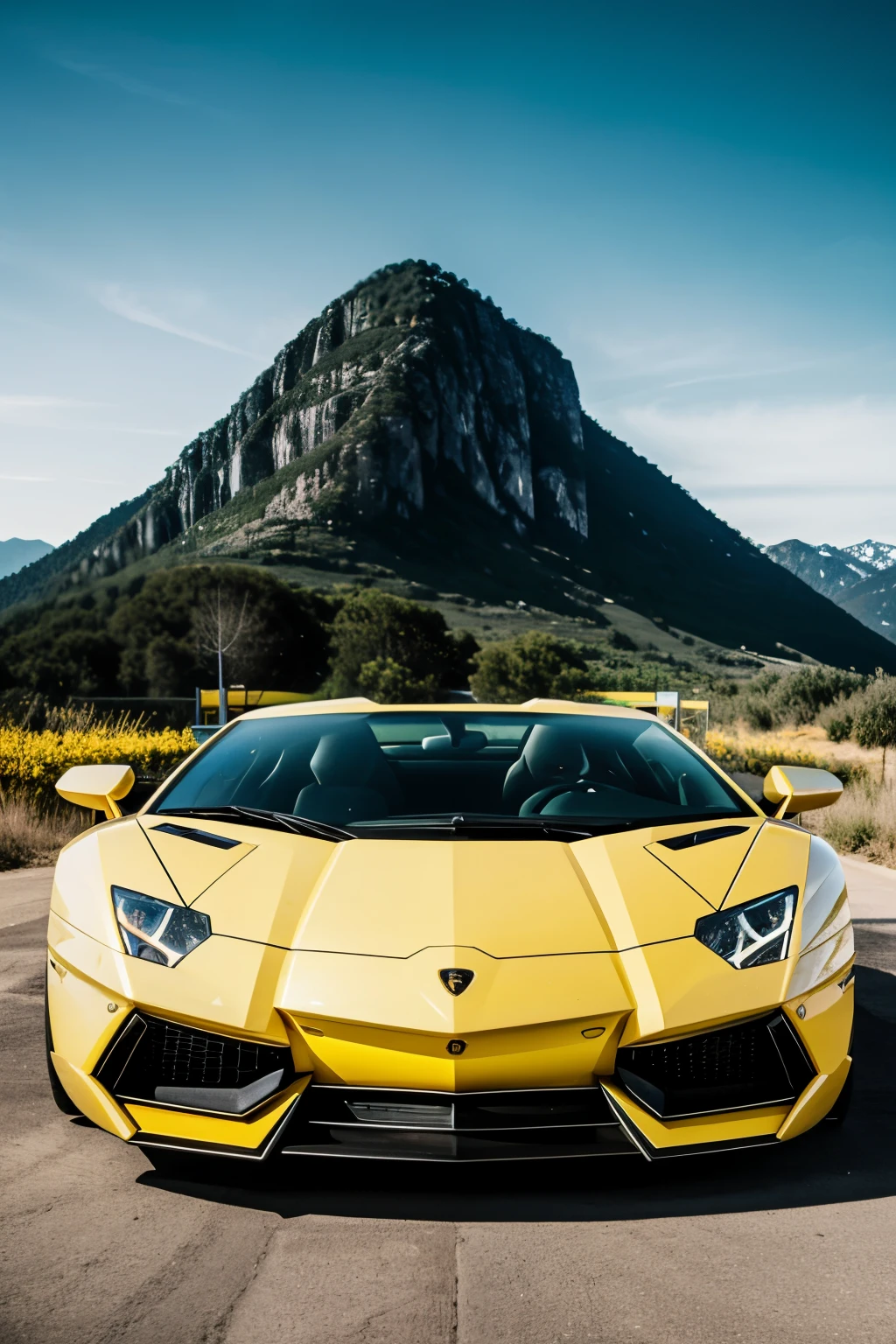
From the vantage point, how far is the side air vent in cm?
312

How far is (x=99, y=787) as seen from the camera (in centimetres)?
381

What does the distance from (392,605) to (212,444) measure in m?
53.5

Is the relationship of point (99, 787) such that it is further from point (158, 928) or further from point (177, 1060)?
point (177, 1060)

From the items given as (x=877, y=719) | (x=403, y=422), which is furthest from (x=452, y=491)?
(x=877, y=719)

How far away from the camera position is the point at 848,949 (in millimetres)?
2994

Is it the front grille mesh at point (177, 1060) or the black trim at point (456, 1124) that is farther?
the front grille mesh at point (177, 1060)

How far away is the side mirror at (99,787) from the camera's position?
3.81 metres

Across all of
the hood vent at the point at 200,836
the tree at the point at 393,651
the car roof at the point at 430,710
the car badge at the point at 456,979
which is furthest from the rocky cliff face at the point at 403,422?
the car badge at the point at 456,979

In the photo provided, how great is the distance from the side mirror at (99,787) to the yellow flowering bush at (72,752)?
5377 millimetres

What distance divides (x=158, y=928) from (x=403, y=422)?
419 ft

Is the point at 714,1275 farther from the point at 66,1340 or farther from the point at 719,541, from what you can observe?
the point at 719,541

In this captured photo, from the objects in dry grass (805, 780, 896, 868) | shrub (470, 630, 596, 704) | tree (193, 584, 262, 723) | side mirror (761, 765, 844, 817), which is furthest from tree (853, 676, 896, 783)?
tree (193, 584, 262, 723)

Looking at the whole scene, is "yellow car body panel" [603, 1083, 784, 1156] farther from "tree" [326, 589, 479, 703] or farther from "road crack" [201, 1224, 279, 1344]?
"tree" [326, 589, 479, 703]

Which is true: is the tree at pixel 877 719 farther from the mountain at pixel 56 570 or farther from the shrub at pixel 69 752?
the mountain at pixel 56 570
